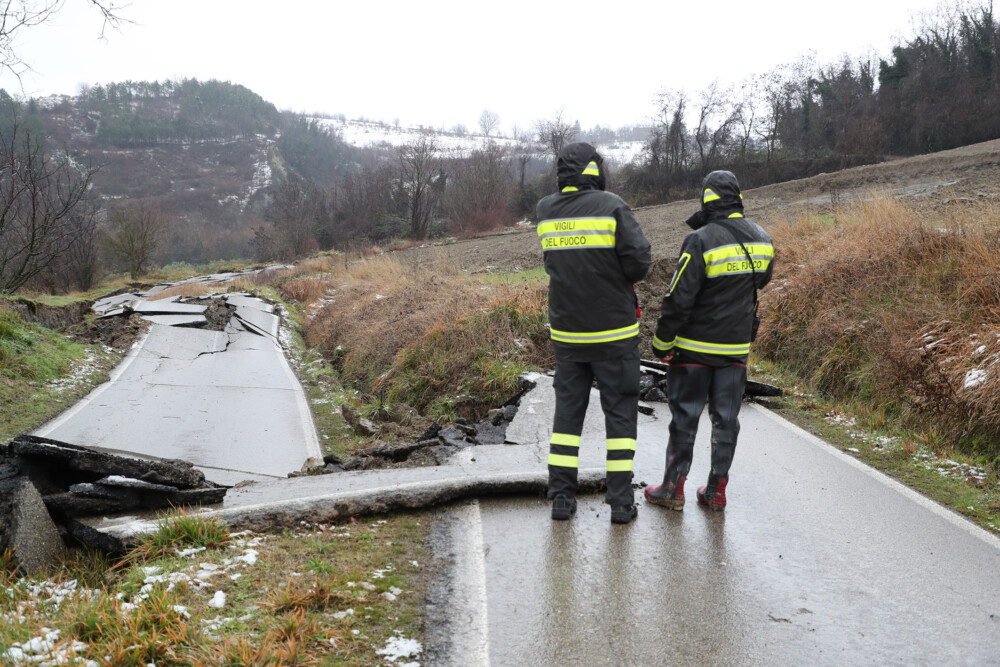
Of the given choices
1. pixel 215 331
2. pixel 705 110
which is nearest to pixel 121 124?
pixel 705 110

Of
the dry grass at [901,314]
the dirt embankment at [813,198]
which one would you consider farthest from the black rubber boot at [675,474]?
the dirt embankment at [813,198]

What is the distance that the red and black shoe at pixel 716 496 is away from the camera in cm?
460

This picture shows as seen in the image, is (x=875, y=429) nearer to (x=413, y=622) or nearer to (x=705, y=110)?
(x=413, y=622)

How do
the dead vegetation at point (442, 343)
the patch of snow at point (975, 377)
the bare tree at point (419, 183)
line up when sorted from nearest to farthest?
the patch of snow at point (975, 377), the dead vegetation at point (442, 343), the bare tree at point (419, 183)

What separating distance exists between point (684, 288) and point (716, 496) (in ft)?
4.92

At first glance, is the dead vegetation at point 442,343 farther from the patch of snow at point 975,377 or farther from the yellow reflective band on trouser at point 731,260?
the patch of snow at point 975,377

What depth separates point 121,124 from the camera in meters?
134

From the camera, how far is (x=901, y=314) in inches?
321

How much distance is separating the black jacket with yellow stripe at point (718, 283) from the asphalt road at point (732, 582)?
3.97 ft

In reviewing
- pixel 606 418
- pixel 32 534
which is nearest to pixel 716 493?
pixel 606 418

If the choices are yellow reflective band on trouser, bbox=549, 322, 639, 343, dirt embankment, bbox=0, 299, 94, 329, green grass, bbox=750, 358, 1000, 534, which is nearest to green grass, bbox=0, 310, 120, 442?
dirt embankment, bbox=0, 299, 94, 329

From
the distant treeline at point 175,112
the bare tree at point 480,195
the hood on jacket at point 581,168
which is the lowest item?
the hood on jacket at point 581,168

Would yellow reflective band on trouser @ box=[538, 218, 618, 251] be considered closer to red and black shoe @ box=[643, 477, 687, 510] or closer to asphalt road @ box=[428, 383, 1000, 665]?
red and black shoe @ box=[643, 477, 687, 510]

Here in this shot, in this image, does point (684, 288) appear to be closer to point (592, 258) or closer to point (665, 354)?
point (665, 354)
